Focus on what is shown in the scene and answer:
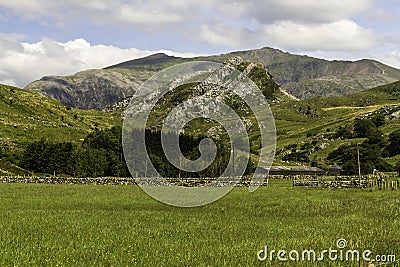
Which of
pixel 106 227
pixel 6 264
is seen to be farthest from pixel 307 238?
pixel 6 264

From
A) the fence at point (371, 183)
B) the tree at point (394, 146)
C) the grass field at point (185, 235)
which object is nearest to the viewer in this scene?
the grass field at point (185, 235)

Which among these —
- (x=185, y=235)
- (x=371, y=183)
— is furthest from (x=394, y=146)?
(x=185, y=235)

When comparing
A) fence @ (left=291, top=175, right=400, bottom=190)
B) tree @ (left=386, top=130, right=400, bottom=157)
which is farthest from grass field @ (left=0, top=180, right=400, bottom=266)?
tree @ (left=386, top=130, right=400, bottom=157)

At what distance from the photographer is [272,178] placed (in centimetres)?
10894

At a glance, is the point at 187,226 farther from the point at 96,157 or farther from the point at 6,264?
the point at 96,157

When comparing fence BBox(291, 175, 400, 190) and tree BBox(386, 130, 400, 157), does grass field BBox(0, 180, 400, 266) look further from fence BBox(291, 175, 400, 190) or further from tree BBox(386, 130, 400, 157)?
tree BBox(386, 130, 400, 157)

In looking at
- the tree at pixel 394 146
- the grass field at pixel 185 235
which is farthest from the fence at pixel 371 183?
the tree at pixel 394 146

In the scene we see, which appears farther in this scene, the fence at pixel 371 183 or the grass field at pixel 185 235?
the fence at pixel 371 183

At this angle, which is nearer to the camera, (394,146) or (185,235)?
(185,235)

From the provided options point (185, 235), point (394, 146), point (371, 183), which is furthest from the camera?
point (394, 146)

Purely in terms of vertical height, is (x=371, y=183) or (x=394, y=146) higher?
(x=394, y=146)

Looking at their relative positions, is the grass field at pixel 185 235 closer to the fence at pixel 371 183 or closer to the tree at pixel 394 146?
the fence at pixel 371 183

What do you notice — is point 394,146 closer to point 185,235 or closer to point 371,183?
point 371,183

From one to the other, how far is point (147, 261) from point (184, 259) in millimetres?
1365
